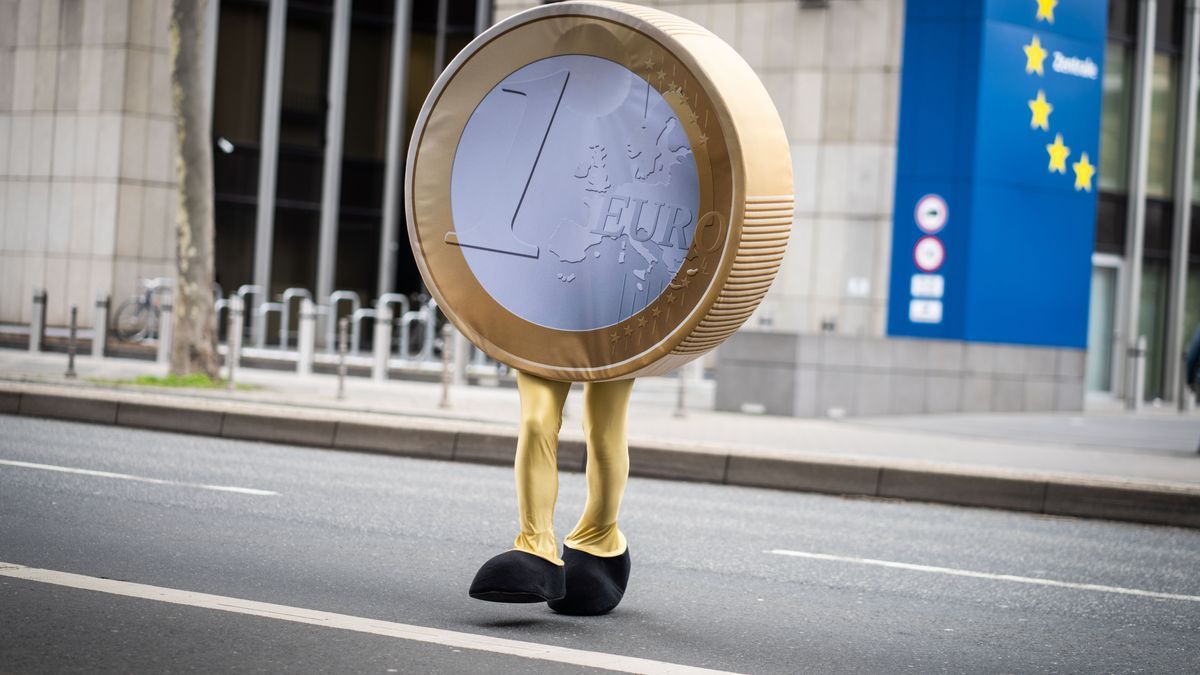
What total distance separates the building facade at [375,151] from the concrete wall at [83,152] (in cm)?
4

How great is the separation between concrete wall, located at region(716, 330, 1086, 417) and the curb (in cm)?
530

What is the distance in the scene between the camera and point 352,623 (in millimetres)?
4594

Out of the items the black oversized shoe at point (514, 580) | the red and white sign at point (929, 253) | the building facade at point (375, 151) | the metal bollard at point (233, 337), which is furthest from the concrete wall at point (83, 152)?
the black oversized shoe at point (514, 580)

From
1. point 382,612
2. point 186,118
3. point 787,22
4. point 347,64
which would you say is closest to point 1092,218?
point 787,22

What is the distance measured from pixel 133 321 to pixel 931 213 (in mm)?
14605

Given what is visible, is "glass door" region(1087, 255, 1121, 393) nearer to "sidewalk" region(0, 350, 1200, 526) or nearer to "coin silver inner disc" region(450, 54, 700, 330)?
"sidewalk" region(0, 350, 1200, 526)

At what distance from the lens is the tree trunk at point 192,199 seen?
15.5 meters

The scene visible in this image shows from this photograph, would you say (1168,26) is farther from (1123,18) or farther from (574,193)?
(574,193)

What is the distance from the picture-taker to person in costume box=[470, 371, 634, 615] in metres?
4.60

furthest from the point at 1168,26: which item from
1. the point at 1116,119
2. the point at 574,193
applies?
the point at 574,193

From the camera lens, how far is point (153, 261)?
27.8 m

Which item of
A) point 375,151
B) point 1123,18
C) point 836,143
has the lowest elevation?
point 836,143

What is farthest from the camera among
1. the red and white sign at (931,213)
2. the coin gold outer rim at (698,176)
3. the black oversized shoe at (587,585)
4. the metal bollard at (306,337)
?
the red and white sign at (931,213)

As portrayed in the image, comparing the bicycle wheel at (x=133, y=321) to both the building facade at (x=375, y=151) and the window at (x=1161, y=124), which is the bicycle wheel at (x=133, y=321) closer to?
the building facade at (x=375, y=151)
